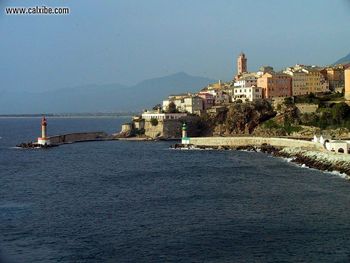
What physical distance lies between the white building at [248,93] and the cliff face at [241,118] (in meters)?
3.24

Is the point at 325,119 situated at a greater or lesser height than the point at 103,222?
greater

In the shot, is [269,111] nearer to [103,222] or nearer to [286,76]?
[286,76]

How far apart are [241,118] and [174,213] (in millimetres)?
27758

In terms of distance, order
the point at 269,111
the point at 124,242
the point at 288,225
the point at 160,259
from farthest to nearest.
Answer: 1. the point at 269,111
2. the point at 288,225
3. the point at 124,242
4. the point at 160,259

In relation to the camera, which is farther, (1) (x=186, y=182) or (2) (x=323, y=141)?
(2) (x=323, y=141)

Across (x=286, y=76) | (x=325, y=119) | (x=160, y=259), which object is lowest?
(x=160, y=259)

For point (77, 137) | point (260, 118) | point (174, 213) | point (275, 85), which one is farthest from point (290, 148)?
point (77, 137)

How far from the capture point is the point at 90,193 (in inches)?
767

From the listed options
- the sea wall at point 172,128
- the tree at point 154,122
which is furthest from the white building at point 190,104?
the tree at point 154,122

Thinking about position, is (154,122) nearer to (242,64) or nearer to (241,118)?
(241,118)

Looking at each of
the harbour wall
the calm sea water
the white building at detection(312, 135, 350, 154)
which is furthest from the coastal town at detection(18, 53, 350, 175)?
the calm sea water

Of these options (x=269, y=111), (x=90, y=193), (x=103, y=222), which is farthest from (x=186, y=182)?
(x=269, y=111)

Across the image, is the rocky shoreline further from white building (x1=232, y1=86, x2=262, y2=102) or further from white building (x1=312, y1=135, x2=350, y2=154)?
white building (x1=232, y1=86, x2=262, y2=102)

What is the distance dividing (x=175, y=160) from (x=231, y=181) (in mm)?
8260
